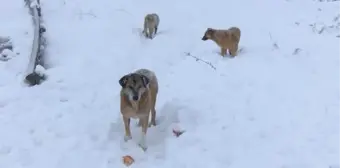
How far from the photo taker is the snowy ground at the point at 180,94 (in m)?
7.16

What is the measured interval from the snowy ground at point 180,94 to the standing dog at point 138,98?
30 cm

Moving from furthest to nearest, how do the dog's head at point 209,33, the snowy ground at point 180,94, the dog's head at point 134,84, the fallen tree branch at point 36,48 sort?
1. the dog's head at point 209,33
2. the fallen tree branch at point 36,48
3. the snowy ground at point 180,94
4. the dog's head at point 134,84

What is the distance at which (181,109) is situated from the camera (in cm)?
851

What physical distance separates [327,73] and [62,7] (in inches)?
310

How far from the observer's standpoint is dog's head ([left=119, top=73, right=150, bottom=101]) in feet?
22.3

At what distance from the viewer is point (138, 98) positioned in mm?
6910

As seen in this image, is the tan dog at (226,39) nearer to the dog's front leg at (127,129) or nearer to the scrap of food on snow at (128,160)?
the dog's front leg at (127,129)

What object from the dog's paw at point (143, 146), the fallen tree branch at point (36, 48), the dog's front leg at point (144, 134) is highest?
the dog's front leg at point (144, 134)

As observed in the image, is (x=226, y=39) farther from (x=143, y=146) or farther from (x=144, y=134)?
(x=143, y=146)

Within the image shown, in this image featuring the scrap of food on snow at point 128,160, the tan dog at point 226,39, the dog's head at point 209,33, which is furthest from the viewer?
the dog's head at point 209,33

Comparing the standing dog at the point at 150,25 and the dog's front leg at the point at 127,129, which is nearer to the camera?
the dog's front leg at the point at 127,129

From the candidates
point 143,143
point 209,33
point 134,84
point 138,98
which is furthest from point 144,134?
point 209,33

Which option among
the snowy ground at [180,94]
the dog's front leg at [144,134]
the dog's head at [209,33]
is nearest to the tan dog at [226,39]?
the dog's head at [209,33]

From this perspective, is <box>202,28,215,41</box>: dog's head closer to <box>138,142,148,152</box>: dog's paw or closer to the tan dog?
the tan dog
